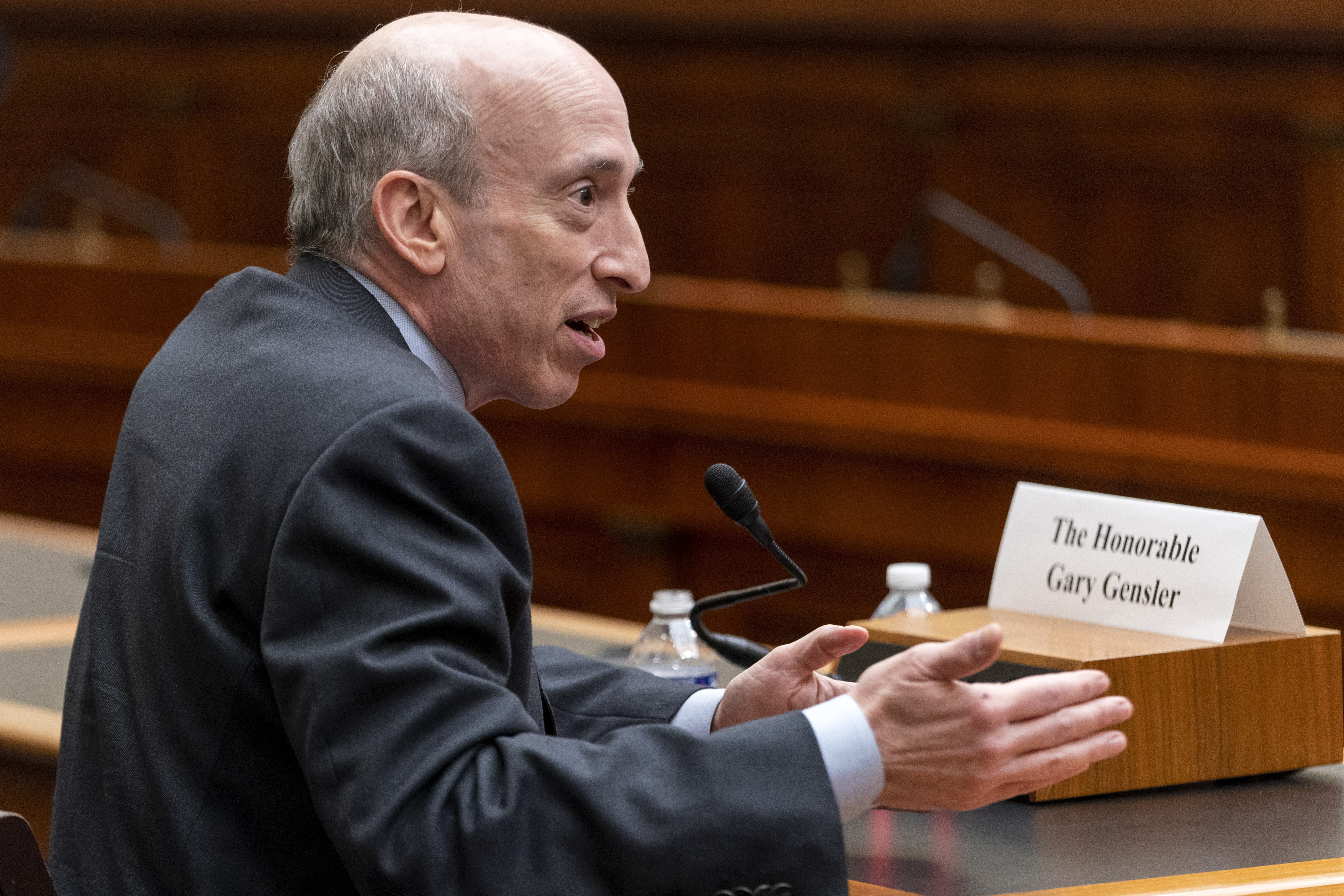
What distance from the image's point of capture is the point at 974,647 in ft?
4.34

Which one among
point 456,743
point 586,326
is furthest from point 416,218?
point 456,743

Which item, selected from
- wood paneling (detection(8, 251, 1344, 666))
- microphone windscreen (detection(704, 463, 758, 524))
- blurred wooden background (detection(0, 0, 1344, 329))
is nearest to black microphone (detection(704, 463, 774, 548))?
microphone windscreen (detection(704, 463, 758, 524))

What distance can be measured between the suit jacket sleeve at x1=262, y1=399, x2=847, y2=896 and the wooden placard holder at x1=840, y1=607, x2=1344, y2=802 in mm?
538

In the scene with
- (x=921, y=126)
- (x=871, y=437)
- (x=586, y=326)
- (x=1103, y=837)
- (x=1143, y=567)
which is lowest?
(x=871, y=437)

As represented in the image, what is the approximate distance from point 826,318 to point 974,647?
3.75 metres

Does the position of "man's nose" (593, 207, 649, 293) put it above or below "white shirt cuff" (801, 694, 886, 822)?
above

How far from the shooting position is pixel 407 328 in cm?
163

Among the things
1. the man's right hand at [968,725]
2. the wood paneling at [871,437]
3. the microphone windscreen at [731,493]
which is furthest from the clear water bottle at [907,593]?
the wood paneling at [871,437]


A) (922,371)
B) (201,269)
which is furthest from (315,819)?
(201,269)

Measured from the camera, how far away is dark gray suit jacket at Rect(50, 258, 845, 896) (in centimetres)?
127

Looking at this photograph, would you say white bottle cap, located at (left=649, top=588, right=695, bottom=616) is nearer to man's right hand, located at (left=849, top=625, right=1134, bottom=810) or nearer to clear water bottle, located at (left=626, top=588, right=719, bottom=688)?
clear water bottle, located at (left=626, top=588, right=719, bottom=688)

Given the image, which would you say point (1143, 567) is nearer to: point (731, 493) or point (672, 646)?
point (731, 493)

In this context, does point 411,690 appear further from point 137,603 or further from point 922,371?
point 922,371

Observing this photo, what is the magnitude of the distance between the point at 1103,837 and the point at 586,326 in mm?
739
